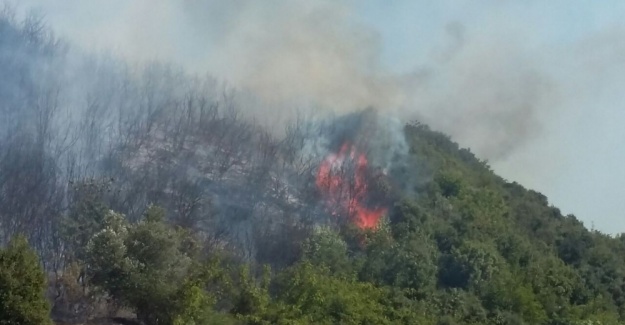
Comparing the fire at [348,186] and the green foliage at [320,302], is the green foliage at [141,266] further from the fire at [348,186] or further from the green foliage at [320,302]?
the fire at [348,186]

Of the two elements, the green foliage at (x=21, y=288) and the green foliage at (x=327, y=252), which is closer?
the green foliage at (x=21, y=288)

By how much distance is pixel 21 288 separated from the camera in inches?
960

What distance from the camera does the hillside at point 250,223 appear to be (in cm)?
3181

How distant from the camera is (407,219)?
60.9 metres

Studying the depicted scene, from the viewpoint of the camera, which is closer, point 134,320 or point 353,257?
point 134,320

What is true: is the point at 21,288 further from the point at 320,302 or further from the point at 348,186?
the point at 348,186

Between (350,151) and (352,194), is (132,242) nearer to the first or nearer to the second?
(352,194)

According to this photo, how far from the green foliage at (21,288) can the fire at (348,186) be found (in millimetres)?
38885

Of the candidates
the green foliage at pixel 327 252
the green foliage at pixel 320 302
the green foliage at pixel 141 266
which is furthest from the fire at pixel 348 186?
the green foliage at pixel 141 266

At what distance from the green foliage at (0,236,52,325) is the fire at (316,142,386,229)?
3888 centimetres

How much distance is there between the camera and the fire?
65500mm

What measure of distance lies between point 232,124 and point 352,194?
13.0 meters

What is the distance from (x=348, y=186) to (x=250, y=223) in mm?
12067

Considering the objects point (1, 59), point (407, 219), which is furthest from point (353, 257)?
point (1, 59)
